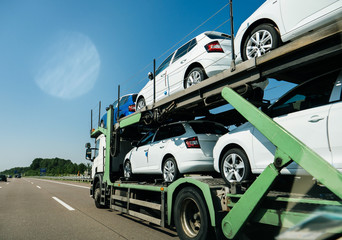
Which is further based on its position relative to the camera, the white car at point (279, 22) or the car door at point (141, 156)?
the car door at point (141, 156)

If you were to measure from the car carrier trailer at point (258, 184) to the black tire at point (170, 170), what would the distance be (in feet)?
1.15

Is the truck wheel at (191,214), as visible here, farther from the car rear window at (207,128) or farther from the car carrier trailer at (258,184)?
the car rear window at (207,128)

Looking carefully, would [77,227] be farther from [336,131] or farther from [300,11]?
[300,11]

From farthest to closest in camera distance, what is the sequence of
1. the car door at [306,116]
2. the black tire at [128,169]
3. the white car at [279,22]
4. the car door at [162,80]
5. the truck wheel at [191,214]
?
the black tire at [128,169], the car door at [162,80], the truck wheel at [191,214], the white car at [279,22], the car door at [306,116]

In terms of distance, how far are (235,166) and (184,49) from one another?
11.7 feet

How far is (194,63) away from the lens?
595 centimetres

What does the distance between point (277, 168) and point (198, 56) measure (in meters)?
3.49

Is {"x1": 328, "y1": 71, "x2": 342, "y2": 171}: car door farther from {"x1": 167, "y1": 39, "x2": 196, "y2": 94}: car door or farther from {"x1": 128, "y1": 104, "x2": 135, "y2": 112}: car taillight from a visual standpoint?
{"x1": 128, "y1": 104, "x2": 135, "y2": 112}: car taillight

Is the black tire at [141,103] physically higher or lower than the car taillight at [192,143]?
higher

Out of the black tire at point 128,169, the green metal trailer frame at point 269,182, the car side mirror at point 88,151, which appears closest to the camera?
the green metal trailer frame at point 269,182

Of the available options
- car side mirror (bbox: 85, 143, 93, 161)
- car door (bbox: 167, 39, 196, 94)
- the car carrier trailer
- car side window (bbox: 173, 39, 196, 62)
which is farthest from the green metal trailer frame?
car side mirror (bbox: 85, 143, 93, 161)

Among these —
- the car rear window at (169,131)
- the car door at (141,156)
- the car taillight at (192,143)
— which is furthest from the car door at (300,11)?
the car door at (141,156)

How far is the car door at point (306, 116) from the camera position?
298 centimetres

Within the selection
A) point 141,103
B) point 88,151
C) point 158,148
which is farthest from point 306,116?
point 88,151
